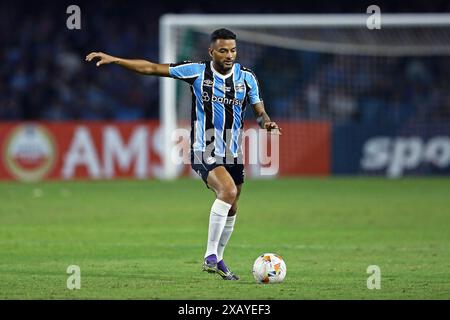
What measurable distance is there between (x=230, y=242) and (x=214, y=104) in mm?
3664

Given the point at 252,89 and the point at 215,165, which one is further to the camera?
the point at 252,89

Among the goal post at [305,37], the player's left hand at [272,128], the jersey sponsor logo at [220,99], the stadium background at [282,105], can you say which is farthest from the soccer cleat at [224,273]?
the stadium background at [282,105]

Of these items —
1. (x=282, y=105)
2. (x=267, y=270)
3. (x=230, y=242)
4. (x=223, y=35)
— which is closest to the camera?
(x=267, y=270)

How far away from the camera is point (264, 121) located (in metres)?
10.6

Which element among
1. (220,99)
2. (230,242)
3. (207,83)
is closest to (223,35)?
(207,83)

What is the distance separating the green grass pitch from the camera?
31.9ft

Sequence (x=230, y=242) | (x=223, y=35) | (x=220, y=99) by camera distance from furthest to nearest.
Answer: (x=230, y=242), (x=220, y=99), (x=223, y=35)

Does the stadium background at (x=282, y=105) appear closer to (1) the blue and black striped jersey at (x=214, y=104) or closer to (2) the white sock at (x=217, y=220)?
(1) the blue and black striped jersey at (x=214, y=104)

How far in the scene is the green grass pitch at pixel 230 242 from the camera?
971cm

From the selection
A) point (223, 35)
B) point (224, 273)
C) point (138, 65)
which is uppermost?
point (223, 35)

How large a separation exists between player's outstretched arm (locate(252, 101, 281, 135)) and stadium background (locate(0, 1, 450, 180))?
14.9m

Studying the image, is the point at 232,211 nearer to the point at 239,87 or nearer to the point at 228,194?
the point at 228,194
